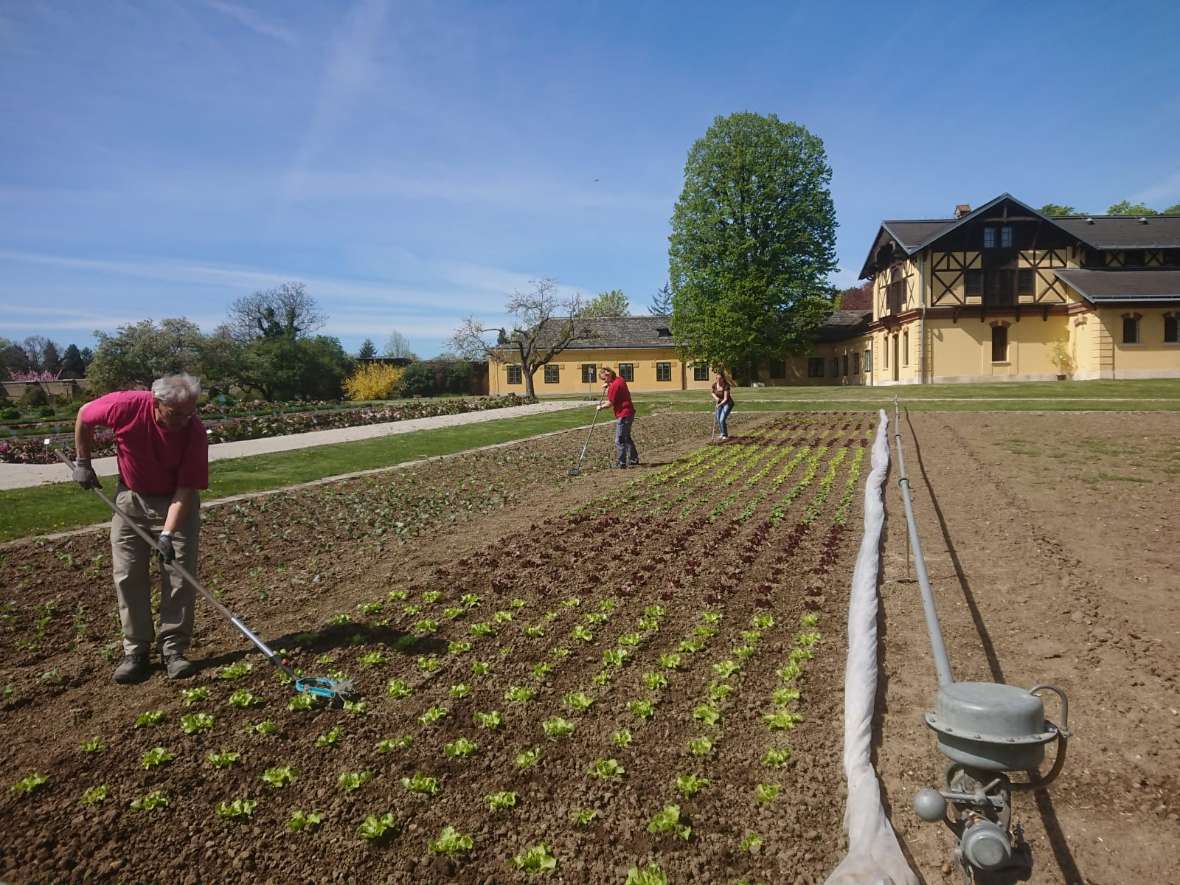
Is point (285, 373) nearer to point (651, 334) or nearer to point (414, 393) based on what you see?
point (414, 393)

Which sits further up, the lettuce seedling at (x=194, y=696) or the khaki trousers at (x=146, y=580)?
the khaki trousers at (x=146, y=580)

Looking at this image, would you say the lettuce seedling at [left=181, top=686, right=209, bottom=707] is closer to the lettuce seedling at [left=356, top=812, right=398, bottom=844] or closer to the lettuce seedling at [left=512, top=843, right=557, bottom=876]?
the lettuce seedling at [left=356, top=812, right=398, bottom=844]

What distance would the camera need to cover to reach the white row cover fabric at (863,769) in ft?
9.05

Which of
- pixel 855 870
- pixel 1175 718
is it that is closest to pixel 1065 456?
pixel 1175 718

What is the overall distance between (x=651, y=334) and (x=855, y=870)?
58406 mm

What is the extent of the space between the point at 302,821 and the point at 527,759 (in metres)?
1.14

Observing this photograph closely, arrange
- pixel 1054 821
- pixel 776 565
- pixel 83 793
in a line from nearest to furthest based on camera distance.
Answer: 1. pixel 1054 821
2. pixel 83 793
3. pixel 776 565

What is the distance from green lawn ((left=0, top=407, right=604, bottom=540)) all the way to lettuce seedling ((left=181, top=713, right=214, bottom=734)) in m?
6.68

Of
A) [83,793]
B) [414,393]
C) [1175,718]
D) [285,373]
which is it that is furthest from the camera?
[414,393]

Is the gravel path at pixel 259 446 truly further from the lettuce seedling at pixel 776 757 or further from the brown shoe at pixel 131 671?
the lettuce seedling at pixel 776 757

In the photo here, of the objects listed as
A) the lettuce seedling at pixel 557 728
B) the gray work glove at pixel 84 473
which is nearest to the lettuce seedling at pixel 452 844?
the lettuce seedling at pixel 557 728

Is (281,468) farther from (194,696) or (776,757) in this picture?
(776,757)

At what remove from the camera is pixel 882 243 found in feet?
157

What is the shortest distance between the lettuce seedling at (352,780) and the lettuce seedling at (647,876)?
1500 mm
